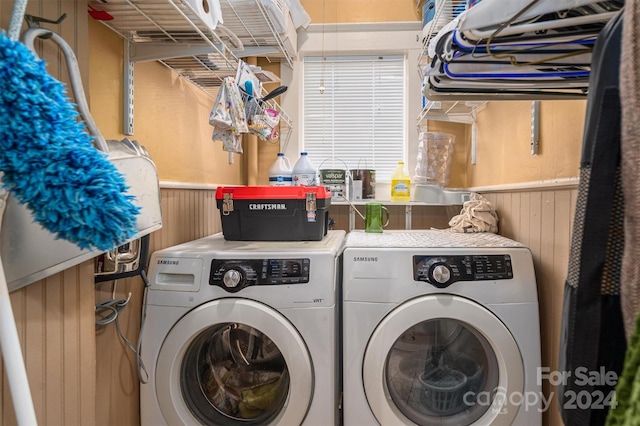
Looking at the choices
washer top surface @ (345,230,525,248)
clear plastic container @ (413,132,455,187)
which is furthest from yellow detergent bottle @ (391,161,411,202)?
washer top surface @ (345,230,525,248)

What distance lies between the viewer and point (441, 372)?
1.32m

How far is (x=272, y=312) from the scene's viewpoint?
1.16m

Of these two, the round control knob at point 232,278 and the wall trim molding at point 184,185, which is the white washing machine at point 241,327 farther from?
the wall trim molding at point 184,185

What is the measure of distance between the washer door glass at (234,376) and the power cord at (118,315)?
133mm

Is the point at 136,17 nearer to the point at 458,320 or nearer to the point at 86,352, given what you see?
the point at 86,352

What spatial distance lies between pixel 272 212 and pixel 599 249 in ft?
3.71

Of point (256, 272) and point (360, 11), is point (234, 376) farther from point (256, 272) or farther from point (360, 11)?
point (360, 11)

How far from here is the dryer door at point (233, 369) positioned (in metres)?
1.14

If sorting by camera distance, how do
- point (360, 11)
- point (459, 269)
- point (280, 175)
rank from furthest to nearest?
point (360, 11) → point (280, 175) → point (459, 269)

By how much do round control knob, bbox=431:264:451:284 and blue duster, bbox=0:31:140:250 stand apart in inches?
39.5

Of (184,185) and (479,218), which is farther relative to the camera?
(479,218)

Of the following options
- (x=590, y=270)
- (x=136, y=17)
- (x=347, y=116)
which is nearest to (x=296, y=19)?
(x=347, y=116)

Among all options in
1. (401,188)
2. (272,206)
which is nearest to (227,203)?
(272,206)

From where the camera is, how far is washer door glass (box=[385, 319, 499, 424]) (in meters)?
1.23
